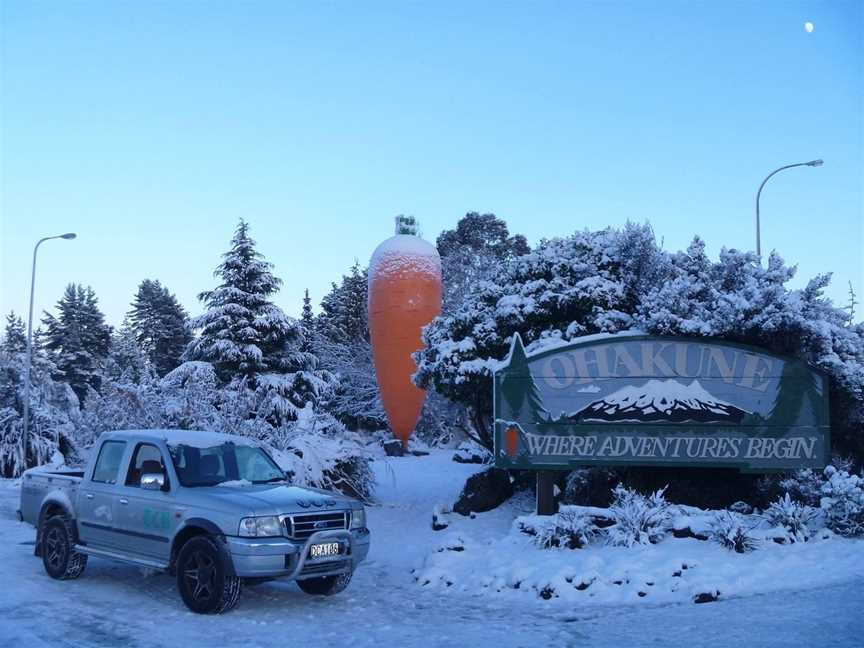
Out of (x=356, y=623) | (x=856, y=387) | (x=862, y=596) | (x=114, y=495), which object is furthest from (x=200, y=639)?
(x=856, y=387)

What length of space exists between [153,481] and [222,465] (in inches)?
36.9

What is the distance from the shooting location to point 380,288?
2773 cm

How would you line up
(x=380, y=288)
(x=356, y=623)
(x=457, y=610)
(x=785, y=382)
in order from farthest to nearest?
(x=380, y=288) → (x=785, y=382) → (x=457, y=610) → (x=356, y=623)

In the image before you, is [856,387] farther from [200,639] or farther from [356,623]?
[200,639]

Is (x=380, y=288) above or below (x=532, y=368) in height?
above

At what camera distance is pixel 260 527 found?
8359mm

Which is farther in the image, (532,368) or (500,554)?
(532,368)

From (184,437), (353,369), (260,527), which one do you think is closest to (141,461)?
(184,437)

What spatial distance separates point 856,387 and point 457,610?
775 cm

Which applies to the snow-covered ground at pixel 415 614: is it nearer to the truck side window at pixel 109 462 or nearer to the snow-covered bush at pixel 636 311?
the truck side window at pixel 109 462

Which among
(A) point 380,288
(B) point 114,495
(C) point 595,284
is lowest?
(B) point 114,495

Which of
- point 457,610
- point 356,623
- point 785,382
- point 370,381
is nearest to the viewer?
point 356,623

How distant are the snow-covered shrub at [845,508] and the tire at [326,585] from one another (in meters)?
6.52

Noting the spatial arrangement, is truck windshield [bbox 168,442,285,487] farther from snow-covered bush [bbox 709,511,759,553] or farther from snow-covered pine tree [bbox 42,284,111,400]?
snow-covered pine tree [bbox 42,284,111,400]
